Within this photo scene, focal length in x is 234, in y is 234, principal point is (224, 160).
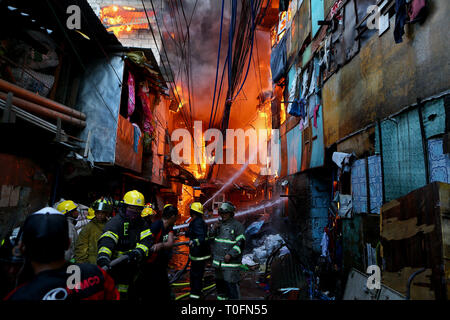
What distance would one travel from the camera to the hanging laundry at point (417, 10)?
Result: 394 centimetres

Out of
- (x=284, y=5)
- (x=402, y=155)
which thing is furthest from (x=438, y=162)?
(x=284, y=5)

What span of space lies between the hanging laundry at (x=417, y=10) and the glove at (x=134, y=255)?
6043 millimetres

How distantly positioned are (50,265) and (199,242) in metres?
3.73

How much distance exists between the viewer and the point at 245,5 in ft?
23.4

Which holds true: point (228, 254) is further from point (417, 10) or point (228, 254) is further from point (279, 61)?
point (279, 61)

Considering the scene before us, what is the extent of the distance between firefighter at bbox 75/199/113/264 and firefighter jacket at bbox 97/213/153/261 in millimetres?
849

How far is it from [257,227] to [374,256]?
790 centimetres

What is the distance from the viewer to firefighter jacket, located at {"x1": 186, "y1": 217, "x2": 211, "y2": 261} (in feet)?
16.9

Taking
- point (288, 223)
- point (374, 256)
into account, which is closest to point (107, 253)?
point (374, 256)

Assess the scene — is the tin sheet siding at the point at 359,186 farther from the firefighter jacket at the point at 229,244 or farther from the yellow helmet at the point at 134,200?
the yellow helmet at the point at 134,200

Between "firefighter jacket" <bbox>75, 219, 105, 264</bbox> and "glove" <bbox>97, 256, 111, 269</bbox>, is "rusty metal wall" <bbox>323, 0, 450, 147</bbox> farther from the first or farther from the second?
Answer: "firefighter jacket" <bbox>75, 219, 105, 264</bbox>

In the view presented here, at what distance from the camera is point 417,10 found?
401 centimetres

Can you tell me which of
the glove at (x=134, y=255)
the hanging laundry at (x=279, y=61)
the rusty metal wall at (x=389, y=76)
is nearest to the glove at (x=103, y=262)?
the glove at (x=134, y=255)

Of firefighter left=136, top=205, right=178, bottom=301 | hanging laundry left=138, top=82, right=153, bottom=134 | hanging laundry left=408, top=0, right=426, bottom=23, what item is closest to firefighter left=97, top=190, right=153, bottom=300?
firefighter left=136, top=205, right=178, bottom=301
